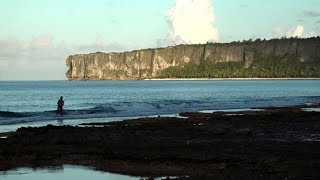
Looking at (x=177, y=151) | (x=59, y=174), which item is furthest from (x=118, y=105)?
(x=59, y=174)

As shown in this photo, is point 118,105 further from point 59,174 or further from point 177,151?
point 59,174

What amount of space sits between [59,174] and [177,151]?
4.57 metres

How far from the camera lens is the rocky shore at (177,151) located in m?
14.4

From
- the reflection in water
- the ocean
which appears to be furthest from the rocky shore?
the ocean

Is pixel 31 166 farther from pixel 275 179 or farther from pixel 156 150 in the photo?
pixel 275 179

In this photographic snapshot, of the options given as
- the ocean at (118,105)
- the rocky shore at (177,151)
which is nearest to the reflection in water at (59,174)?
the rocky shore at (177,151)

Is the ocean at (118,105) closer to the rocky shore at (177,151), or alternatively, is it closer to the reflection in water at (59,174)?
the rocky shore at (177,151)

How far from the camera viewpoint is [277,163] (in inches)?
591

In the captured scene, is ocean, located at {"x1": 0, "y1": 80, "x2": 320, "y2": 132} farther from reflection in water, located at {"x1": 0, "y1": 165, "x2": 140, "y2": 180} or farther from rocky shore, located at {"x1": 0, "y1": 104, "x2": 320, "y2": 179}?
reflection in water, located at {"x1": 0, "y1": 165, "x2": 140, "y2": 180}

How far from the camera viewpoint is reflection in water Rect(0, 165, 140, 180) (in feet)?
45.6

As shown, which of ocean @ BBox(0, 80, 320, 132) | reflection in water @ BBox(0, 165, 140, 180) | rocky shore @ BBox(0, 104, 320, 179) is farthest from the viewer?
ocean @ BBox(0, 80, 320, 132)

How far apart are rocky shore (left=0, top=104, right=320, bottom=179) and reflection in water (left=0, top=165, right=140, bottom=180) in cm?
54

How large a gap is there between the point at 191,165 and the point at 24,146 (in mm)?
7240

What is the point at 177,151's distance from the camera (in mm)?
17719
